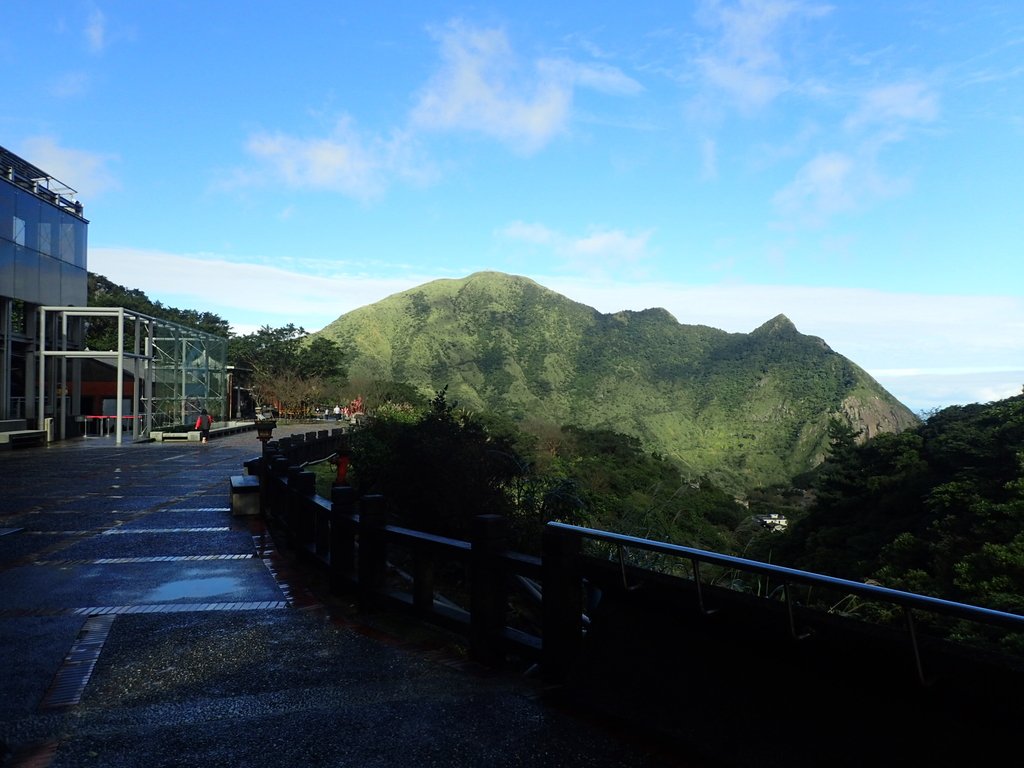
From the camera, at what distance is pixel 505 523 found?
453 centimetres

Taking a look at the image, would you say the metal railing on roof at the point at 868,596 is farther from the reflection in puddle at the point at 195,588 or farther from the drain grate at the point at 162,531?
the drain grate at the point at 162,531

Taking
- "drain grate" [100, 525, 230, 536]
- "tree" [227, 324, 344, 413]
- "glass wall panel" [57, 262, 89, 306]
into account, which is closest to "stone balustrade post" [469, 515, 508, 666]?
"drain grate" [100, 525, 230, 536]

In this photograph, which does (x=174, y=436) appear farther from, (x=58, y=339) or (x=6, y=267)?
(x=6, y=267)

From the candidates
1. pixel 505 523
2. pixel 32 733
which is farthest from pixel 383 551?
pixel 32 733

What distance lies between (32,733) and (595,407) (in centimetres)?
11865

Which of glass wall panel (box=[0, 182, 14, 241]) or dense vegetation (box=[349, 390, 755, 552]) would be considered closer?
dense vegetation (box=[349, 390, 755, 552])

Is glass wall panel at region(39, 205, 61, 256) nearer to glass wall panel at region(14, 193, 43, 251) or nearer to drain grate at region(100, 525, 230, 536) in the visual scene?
glass wall panel at region(14, 193, 43, 251)

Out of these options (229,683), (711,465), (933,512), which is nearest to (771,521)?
(933,512)

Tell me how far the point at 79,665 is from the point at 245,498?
6467mm

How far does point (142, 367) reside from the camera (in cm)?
2975

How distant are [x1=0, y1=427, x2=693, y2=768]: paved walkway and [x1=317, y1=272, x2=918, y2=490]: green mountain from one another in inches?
3507

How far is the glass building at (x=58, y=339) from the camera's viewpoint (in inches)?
1009

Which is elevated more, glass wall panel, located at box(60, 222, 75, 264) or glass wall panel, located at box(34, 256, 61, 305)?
glass wall panel, located at box(60, 222, 75, 264)

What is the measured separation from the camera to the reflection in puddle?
646 centimetres
